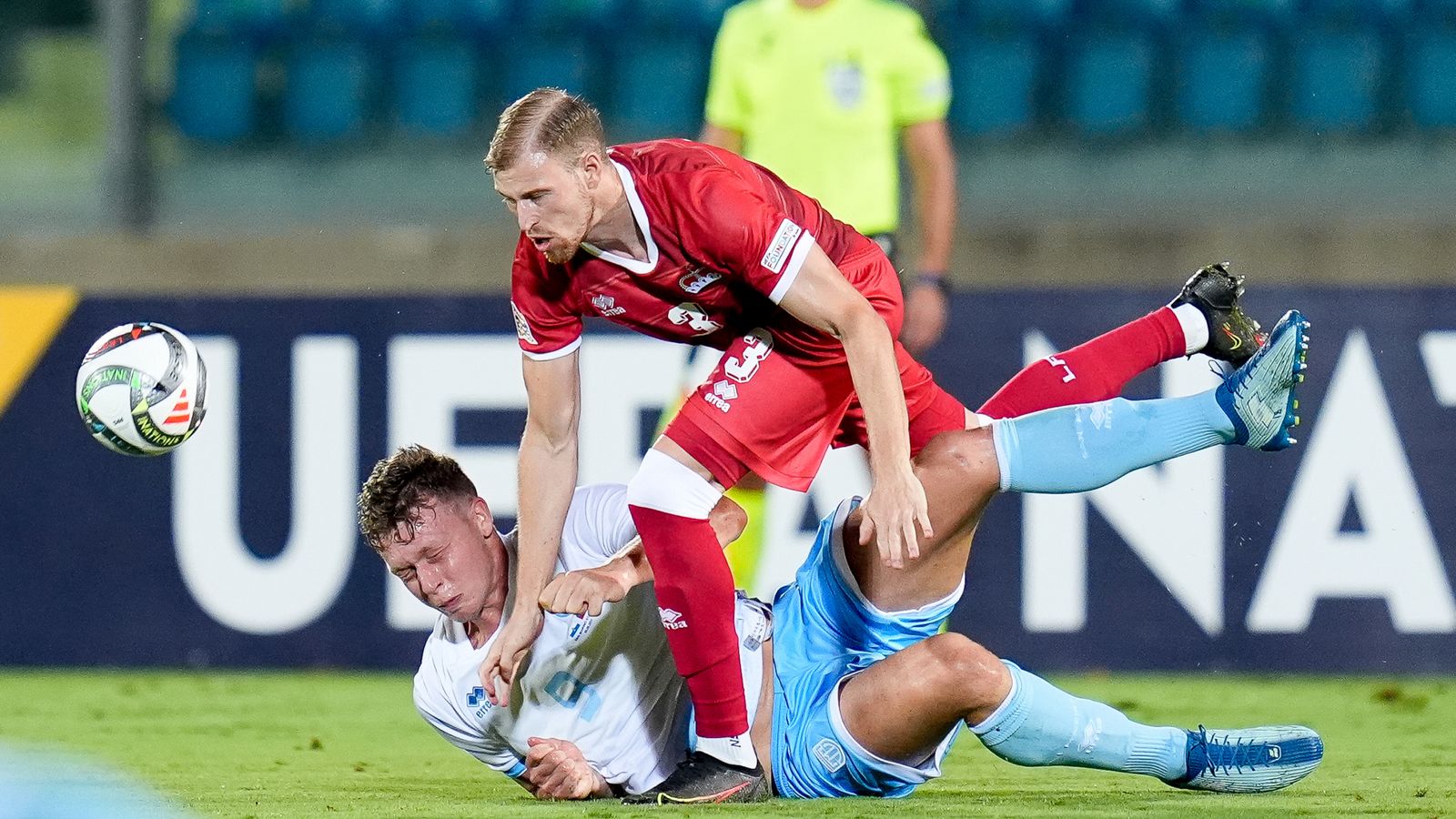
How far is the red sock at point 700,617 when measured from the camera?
3609 mm

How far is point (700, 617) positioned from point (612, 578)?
19cm

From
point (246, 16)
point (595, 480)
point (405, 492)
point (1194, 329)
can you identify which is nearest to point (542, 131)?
point (405, 492)

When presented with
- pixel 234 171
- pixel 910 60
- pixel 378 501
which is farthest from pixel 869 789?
pixel 234 171

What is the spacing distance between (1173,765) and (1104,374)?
1.02 metres

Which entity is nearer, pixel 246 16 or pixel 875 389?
pixel 875 389

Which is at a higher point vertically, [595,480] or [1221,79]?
[1221,79]

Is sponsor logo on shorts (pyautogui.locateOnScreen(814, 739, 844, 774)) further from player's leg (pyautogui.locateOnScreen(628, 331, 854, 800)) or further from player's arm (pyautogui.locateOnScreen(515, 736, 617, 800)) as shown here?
player's arm (pyautogui.locateOnScreen(515, 736, 617, 800))

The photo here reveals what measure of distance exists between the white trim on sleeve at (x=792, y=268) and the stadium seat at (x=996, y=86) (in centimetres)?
398

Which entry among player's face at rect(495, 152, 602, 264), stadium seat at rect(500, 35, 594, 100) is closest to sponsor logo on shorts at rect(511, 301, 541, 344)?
player's face at rect(495, 152, 602, 264)

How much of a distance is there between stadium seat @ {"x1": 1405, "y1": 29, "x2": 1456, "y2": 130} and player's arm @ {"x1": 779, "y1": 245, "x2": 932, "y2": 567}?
438 cm

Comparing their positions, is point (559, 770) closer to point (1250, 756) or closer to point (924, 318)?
point (1250, 756)

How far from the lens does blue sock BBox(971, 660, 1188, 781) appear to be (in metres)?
3.49

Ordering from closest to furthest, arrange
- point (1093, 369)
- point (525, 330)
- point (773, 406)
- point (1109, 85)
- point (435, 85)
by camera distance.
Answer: point (773, 406)
point (525, 330)
point (1093, 369)
point (1109, 85)
point (435, 85)

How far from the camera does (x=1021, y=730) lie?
3.50 m
